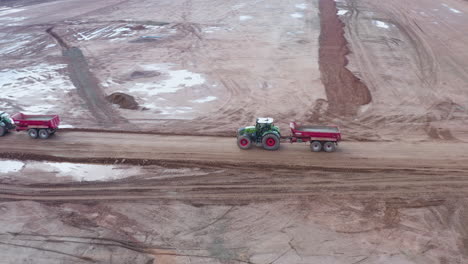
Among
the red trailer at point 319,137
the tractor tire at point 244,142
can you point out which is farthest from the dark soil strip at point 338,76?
the tractor tire at point 244,142

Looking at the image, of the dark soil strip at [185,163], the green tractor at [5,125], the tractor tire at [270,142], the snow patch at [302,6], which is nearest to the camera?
the dark soil strip at [185,163]

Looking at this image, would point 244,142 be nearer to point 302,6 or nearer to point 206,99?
point 206,99

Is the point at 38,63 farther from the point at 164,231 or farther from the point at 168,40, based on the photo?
the point at 164,231

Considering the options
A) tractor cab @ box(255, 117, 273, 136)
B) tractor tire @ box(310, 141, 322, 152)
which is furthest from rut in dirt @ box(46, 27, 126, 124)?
tractor tire @ box(310, 141, 322, 152)

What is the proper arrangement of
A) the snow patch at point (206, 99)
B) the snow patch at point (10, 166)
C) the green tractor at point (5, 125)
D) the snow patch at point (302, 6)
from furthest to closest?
the snow patch at point (302, 6)
the snow patch at point (206, 99)
the green tractor at point (5, 125)
the snow patch at point (10, 166)

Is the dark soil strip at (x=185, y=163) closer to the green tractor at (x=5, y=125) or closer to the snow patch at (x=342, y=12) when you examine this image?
the green tractor at (x=5, y=125)

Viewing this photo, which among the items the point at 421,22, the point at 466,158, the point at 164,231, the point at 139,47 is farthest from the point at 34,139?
the point at 421,22
